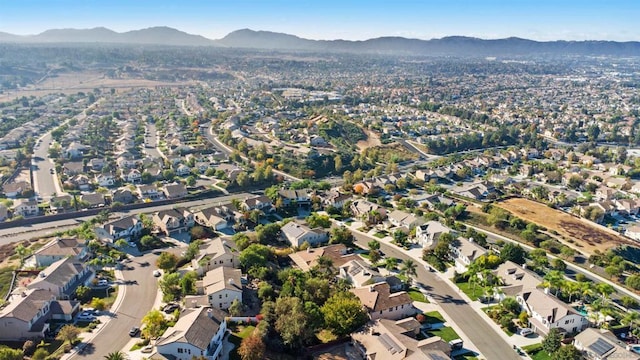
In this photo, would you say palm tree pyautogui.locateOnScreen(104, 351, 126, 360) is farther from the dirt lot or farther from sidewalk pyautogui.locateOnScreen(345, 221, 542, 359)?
the dirt lot

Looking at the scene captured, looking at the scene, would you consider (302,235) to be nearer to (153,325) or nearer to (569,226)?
(153,325)

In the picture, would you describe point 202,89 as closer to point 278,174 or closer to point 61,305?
point 278,174

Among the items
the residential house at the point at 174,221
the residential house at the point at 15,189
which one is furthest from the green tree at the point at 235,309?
the residential house at the point at 15,189

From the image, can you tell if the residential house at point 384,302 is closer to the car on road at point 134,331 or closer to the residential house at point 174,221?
the car on road at point 134,331

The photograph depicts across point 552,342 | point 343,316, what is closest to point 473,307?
point 552,342

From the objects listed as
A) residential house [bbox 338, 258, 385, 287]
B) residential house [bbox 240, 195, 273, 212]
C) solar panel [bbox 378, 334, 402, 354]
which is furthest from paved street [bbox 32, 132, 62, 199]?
solar panel [bbox 378, 334, 402, 354]

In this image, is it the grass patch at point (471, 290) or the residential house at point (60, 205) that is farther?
the residential house at point (60, 205)

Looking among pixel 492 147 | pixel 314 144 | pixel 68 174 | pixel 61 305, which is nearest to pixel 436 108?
pixel 492 147
